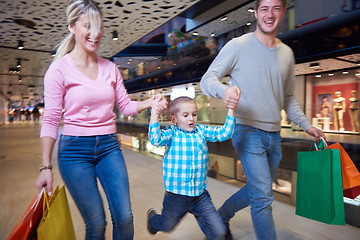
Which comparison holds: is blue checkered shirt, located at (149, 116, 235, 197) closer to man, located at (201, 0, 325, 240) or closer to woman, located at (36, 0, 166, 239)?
man, located at (201, 0, 325, 240)

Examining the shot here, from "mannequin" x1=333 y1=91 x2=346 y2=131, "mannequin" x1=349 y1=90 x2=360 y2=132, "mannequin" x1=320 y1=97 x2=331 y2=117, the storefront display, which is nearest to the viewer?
"mannequin" x1=349 y1=90 x2=360 y2=132

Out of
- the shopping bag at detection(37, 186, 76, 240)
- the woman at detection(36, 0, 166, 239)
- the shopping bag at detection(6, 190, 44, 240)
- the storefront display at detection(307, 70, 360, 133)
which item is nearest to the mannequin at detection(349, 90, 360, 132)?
the storefront display at detection(307, 70, 360, 133)

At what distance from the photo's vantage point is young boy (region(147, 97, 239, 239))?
1506mm

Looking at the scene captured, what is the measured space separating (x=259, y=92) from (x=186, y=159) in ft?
1.88

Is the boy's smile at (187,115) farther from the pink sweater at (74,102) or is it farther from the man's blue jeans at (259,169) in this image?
the pink sweater at (74,102)

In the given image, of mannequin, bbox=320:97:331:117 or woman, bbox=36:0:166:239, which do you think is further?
mannequin, bbox=320:97:331:117

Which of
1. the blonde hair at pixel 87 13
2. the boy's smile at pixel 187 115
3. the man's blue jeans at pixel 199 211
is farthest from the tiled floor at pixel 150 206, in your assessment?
the blonde hair at pixel 87 13

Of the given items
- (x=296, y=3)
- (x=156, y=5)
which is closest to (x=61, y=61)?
(x=156, y=5)

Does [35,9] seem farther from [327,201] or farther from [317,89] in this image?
[317,89]

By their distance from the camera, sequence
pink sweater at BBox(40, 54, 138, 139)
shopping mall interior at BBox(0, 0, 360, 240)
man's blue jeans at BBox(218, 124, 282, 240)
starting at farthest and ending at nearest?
1. shopping mall interior at BBox(0, 0, 360, 240)
2. man's blue jeans at BBox(218, 124, 282, 240)
3. pink sweater at BBox(40, 54, 138, 139)

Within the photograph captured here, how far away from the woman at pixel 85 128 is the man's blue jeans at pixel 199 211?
0.35m

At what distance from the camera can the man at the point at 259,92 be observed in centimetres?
145

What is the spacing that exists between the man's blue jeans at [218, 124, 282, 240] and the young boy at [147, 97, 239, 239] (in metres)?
0.11

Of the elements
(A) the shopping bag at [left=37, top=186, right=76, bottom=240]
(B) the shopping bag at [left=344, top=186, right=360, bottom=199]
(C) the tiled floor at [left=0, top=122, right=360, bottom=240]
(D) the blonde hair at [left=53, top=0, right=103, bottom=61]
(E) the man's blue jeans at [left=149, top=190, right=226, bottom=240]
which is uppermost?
(D) the blonde hair at [left=53, top=0, right=103, bottom=61]
